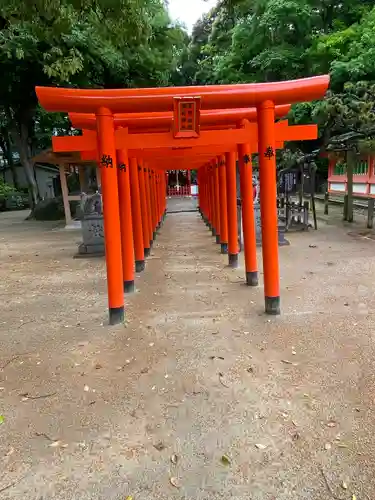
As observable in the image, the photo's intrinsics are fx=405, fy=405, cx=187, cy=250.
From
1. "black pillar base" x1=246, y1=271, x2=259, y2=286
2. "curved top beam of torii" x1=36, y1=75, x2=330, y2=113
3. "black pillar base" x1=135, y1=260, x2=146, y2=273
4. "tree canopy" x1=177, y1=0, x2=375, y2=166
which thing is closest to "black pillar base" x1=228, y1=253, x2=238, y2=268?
"black pillar base" x1=246, y1=271, x2=259, y2=286

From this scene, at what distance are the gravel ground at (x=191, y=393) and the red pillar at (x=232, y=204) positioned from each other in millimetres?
1028

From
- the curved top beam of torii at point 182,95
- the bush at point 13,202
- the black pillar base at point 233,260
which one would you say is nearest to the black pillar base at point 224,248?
the black pillar base at point 233,260

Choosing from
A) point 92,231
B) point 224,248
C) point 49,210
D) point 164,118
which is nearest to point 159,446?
point 164,118

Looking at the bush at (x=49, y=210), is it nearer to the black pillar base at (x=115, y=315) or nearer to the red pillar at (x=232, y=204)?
the red pillar at (x=232, y=204)

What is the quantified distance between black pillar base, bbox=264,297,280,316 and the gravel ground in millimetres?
111

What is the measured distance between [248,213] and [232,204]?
1314mm

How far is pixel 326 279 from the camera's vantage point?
650 cm

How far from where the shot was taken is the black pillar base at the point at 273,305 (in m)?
4.89

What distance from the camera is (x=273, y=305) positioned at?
490cm

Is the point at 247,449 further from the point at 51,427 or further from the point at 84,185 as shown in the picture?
the point at 84,185

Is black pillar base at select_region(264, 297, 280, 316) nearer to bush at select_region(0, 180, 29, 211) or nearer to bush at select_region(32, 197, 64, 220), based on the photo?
bush at select_region(32, 197, 64, 220)

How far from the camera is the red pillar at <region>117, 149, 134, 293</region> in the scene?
6074 mm

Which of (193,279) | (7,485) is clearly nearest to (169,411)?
(7,485)

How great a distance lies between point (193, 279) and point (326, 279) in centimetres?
215
